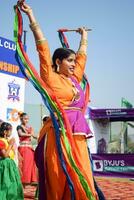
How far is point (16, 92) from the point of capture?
27.9 ft

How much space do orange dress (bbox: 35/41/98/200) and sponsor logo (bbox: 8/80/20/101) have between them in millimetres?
5401

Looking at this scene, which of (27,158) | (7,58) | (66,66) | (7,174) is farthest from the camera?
(7,58)

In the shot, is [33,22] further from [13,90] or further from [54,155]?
[13,90]

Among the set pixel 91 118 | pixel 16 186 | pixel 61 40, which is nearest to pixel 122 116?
pixel 91 118

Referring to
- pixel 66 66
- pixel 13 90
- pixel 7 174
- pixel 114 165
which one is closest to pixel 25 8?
pixel 66 66

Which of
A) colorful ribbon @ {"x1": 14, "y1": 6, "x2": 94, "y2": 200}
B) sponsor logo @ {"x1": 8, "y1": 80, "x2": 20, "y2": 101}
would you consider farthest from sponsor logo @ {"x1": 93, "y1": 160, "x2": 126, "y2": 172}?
colorful ribbon @ {"x1": 14, "y1": 6, "x2": 94, "y2": 200}

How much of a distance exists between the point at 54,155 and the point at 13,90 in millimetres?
5691

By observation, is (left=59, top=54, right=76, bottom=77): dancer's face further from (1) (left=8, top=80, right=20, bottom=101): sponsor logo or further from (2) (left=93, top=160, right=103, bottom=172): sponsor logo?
(2) (left=93, top=160, right=103, bottom=172): sponsor logo

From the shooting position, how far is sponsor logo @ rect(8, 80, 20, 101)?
828 centimetres

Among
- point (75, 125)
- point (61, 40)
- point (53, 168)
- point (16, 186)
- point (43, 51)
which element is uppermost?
point (61, 40)

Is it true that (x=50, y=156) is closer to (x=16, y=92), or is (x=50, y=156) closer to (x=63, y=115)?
(x=63, y=115)

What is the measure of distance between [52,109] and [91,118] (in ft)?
27.9

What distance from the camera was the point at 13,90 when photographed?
8.35 meters

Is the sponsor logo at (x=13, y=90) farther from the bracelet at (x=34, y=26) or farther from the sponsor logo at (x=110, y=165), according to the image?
the bracelet at (x=34, y=26)
